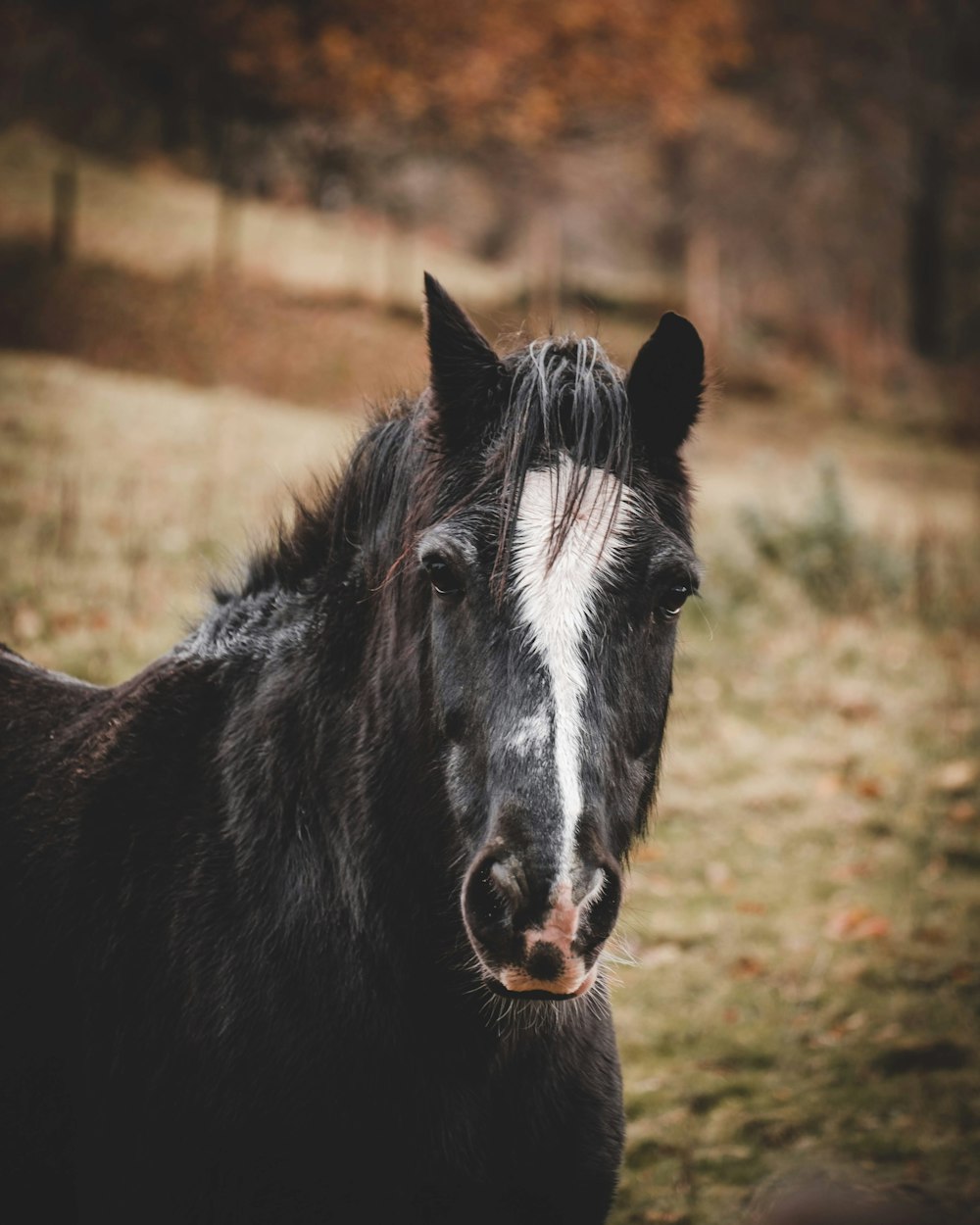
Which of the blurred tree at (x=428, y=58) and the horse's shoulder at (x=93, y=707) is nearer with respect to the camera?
the horse's shoulder at (x=93, y=707)

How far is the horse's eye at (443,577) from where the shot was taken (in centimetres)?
210

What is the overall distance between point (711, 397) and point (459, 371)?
0.66m

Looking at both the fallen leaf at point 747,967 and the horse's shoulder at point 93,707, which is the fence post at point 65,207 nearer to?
the horse's shoulder at point 93,707

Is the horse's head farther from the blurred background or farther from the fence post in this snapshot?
the fence post

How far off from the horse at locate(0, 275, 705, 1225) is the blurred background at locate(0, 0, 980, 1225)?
429 millimetres

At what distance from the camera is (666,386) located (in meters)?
2.32

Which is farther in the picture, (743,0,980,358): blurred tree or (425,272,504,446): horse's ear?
(743,0,980,358): blurred tree

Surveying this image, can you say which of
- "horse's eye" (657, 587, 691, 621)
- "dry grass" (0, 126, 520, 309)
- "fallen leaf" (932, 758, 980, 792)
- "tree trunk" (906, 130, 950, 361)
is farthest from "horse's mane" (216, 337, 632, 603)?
"tree trunk" (906, 130, 950, 361)

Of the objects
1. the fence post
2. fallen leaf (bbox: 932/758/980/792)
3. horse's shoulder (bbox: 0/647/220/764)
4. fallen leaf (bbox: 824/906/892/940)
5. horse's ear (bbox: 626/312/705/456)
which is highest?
the fence post

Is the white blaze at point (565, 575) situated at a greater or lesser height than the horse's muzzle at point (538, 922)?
greater

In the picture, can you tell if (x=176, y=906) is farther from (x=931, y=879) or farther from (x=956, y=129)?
(x=956, y=129)

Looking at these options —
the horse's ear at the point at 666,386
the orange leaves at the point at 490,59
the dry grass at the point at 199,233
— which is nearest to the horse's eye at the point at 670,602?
the horse's ear at the point at 666,386

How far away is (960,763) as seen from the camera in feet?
24.1

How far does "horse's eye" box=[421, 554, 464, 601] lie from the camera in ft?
6.88
